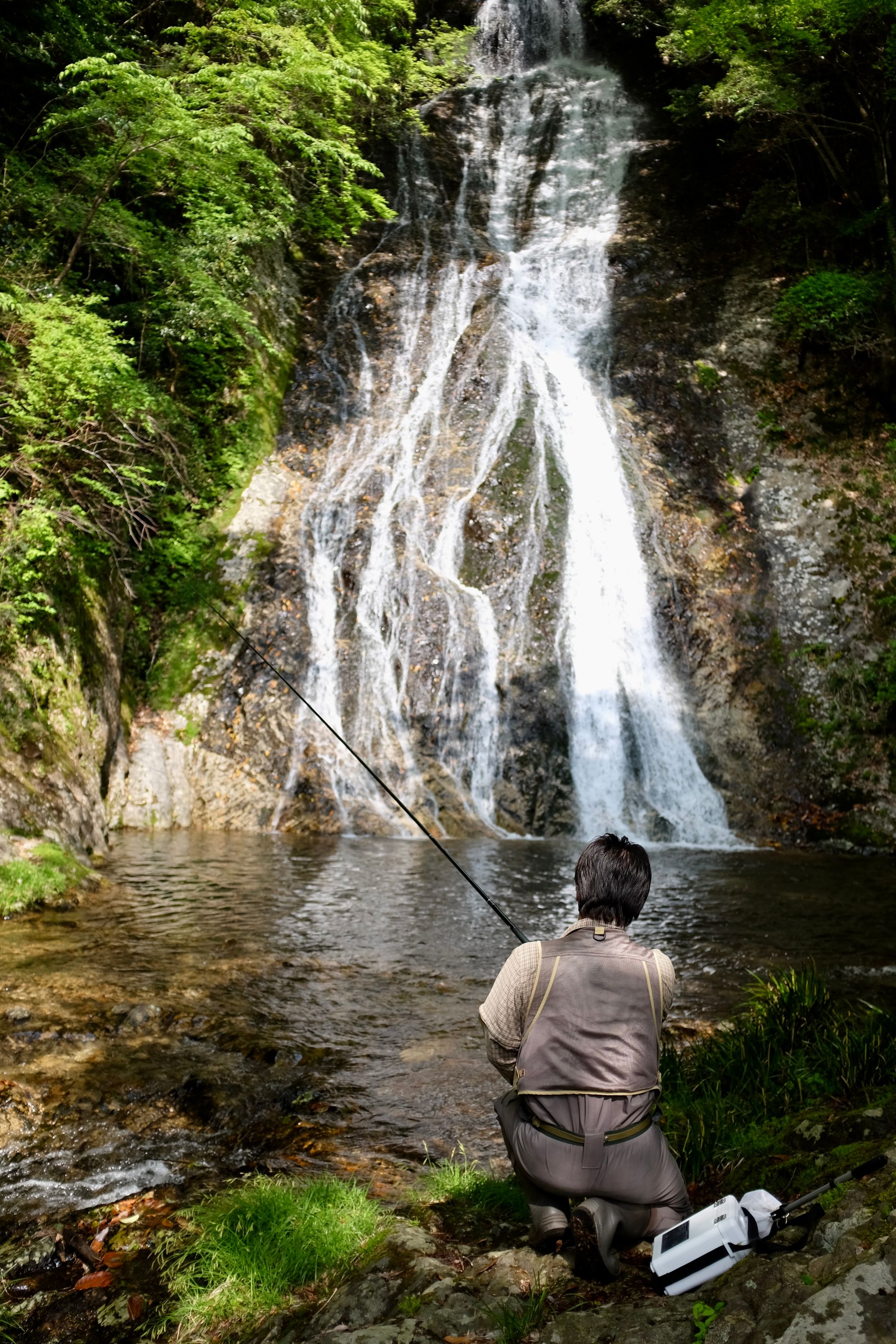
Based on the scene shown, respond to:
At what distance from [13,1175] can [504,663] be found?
9.67 meters

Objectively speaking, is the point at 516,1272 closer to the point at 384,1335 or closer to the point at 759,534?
the point at 384,1335

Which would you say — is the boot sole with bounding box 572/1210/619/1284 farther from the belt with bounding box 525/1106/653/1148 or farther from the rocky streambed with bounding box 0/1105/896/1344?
the belt with bounding box 525/1106/653/1148

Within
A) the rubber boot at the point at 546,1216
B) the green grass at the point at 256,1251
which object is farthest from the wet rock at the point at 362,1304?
the rubber boot at the point at 546,1216

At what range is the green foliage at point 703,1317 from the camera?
1850 mm

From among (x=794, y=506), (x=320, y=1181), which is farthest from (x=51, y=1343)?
(x=794, y=506)

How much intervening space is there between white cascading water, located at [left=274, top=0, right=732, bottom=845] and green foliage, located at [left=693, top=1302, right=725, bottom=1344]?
31.0 feet

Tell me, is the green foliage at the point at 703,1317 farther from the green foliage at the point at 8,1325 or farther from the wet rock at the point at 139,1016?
the wet rock at the point at 139,1016

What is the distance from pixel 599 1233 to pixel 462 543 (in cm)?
1203

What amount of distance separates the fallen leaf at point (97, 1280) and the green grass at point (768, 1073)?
194cm

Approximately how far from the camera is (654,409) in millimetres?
15758

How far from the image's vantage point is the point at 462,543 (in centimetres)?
1384

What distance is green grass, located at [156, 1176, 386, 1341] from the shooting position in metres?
2.56

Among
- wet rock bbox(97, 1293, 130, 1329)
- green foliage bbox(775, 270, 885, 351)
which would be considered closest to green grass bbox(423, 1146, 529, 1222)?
wet rock bbox(97, 1293, 130, 1329)

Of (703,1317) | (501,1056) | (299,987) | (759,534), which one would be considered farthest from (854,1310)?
(759,534)
